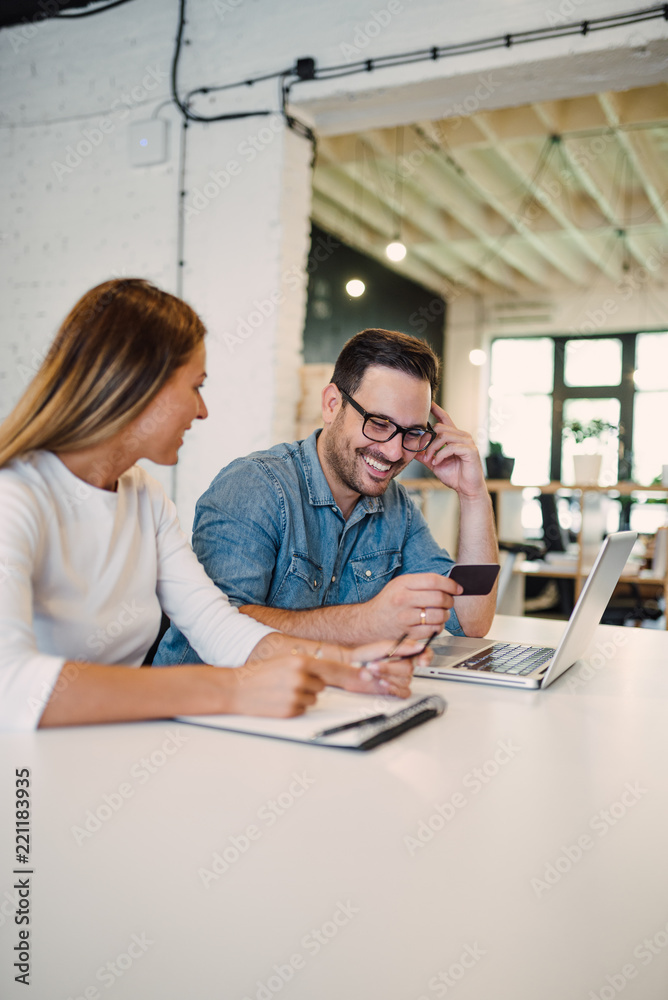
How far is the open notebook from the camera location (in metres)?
0.92

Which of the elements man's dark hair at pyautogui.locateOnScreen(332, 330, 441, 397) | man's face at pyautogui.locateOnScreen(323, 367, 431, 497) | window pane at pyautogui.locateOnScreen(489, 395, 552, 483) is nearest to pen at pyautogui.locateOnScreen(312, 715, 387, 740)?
man's face at pyautogui.locateOnScreen(323, 367, 431, 497)

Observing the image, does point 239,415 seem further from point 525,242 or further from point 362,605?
point 525,242

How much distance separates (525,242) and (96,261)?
18.5ft

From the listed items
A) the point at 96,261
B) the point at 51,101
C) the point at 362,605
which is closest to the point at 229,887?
the point at 362,605

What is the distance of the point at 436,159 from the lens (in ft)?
20.6

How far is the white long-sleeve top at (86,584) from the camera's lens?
938 mm

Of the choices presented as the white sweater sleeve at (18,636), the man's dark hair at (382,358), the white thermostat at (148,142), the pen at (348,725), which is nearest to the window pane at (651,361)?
A: the white thermostat at (148,142)

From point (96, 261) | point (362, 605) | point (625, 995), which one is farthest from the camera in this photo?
point (96, 261)

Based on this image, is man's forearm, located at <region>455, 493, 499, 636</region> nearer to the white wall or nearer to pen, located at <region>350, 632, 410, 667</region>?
pen, located at <region>350, 632, 410, 667</region>

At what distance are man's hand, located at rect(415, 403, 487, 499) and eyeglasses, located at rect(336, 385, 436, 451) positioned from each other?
0.25ft

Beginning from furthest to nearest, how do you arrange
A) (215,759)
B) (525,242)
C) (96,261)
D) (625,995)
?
1. (525,242)
2. (96,261)
3. (215,759)
4. (625,995)

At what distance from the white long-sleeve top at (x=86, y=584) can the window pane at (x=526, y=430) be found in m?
8.94

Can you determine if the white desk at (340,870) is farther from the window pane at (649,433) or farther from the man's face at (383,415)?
the window pane at (649,433)

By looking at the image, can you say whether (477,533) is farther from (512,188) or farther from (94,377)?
(512,188)
